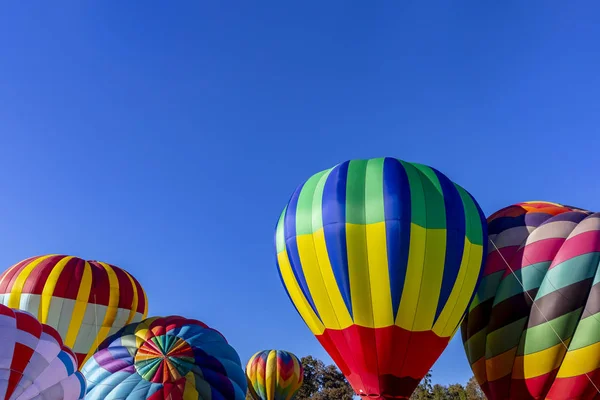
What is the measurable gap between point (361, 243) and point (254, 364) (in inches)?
636

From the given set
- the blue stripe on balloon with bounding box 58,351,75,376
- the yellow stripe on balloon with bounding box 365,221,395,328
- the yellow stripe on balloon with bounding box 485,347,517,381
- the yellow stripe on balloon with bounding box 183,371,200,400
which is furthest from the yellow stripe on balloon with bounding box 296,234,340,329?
the blue stripe on balloon with bounding box 58,351,75,376

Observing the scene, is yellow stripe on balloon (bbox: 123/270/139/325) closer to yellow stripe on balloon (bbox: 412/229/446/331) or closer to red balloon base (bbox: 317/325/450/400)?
red balloon base (bbox: 317/325/450/400)

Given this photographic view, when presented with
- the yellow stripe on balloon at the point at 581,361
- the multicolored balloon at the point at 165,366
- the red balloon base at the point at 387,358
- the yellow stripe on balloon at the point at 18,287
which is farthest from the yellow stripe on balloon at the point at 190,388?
the yellow stripe on balloon at the point at 581,361

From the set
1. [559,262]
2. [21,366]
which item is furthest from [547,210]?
[21,366]

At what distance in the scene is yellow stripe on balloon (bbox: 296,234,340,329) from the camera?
9.52 metres

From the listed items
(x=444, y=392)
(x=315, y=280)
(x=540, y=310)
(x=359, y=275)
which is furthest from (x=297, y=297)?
(x=444, y=392)

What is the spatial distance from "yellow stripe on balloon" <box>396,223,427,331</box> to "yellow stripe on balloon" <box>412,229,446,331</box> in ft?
0.24

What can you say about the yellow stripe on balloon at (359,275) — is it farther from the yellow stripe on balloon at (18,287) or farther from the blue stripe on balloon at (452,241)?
the yellow stripe on balloon at (18,287)

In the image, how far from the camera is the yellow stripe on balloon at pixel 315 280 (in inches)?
375

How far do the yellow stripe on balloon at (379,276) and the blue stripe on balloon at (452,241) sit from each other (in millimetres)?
877

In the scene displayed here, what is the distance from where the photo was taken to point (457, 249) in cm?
941

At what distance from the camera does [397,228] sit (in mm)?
9156

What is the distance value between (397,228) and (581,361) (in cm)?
381

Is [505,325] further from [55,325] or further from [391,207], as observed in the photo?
[55,325]
